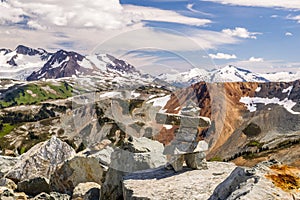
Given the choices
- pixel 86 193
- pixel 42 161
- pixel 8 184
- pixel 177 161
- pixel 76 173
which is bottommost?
pixel 8 184

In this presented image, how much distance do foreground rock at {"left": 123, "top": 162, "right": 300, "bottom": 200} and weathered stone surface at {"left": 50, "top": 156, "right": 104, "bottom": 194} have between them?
18.5 feet

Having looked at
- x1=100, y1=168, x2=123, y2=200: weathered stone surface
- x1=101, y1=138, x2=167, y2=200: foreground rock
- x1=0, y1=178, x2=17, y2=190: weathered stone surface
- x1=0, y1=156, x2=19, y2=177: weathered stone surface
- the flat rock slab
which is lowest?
x1=0, y1=156, x2=19, y2=177: weathered stone surface

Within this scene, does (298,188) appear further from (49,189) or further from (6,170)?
(6,170)

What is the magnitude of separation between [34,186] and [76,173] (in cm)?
286

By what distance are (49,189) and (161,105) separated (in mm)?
9488

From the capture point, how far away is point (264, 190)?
11.6 metres

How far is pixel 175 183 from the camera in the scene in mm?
17797

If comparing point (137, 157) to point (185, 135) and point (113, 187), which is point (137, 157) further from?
point (185, 135)

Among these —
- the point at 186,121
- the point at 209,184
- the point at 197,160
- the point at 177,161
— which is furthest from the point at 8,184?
the point at 209,184

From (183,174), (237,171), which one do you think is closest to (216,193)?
(237,171)

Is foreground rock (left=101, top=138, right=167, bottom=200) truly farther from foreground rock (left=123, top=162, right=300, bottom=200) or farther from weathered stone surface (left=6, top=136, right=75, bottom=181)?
weathered stone surface (left=6, top=136, right=75, bottom=181)

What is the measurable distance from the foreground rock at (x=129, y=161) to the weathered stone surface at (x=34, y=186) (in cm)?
636

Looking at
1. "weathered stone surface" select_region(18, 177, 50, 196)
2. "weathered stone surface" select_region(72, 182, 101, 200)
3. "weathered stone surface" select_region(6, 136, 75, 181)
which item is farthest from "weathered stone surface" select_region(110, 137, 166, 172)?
"weathered stone surface" select_region(6, 136, 75, 181)

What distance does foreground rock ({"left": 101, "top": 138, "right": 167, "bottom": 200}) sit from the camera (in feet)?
68.7
